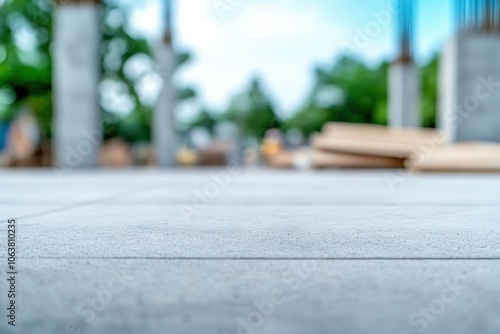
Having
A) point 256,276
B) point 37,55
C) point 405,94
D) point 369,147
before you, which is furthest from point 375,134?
point 37,55

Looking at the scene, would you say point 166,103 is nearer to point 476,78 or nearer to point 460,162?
point 476,78

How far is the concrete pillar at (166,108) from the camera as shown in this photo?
16.9m

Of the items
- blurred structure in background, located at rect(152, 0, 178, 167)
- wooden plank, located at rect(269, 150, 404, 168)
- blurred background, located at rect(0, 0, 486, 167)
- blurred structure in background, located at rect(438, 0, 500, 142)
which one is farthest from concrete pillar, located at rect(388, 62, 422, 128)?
blurred structure in background, located at rect(152, 0, 178, 167)

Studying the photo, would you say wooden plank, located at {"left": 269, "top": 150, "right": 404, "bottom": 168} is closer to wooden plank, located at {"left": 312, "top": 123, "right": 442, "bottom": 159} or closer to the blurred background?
wooden plank, located at {"left": 312, "top": 123, "right": 442, "bottom": 159}

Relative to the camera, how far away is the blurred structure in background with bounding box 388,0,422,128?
18562mm

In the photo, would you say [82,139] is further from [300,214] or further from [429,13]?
[429,13]

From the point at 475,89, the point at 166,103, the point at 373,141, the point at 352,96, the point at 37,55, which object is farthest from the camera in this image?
the point at 352,96

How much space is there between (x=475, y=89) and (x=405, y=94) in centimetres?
725

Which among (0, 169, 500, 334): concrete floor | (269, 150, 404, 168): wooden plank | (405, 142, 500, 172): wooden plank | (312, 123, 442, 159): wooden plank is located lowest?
(269, 150, 404, 168): wooden plank

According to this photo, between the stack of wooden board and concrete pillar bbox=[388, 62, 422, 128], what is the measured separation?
732cm

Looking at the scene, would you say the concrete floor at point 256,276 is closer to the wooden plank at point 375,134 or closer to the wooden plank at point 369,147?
the wooden plank at point 369,147

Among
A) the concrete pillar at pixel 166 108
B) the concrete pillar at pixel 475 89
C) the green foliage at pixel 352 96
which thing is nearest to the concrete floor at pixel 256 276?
the concrete pillar at pixel 475 89

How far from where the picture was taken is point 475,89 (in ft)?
39.1

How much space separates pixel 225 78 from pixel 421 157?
48.0 m
